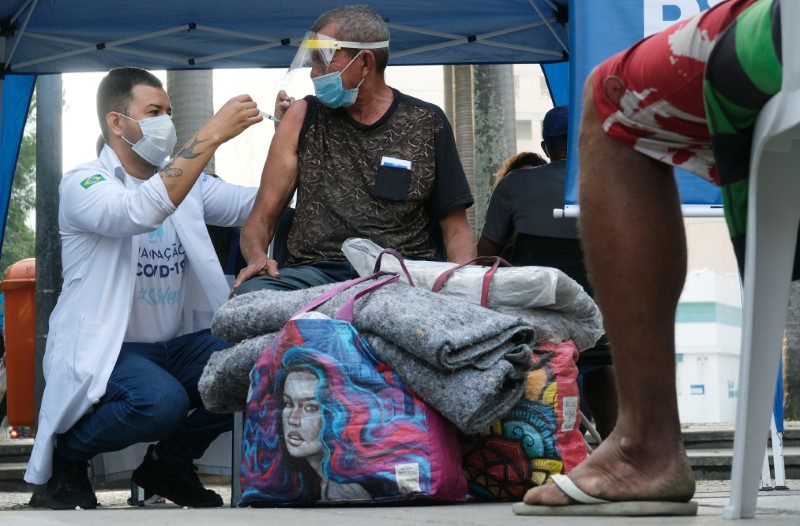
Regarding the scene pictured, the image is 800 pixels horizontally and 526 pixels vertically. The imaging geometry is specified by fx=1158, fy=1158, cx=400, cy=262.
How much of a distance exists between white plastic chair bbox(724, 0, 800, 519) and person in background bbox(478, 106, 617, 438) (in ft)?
9.03

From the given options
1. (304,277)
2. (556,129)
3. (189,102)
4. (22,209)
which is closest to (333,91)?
(304,277)

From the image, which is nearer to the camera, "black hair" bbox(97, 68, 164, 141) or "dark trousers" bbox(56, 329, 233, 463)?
"dark trousers" bbox(56, 329, 233, 463)

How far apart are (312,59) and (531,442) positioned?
1727mm

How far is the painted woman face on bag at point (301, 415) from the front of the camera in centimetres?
277

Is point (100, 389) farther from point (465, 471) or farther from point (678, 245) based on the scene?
point (678, 245)

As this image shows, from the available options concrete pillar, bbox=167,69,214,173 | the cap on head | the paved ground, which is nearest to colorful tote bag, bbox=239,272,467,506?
the paved ground

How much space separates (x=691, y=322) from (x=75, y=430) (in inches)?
958

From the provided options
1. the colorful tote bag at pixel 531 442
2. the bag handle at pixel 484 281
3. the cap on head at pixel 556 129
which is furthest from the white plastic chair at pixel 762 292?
the cap on head at pixel 556 129

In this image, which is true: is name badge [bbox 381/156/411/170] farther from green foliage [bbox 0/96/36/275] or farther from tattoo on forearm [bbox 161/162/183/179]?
green foliage [bbox 0/96/36/275]

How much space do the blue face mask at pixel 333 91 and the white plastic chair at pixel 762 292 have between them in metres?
2.35

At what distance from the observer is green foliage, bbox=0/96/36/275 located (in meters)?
31.2

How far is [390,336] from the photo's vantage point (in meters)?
2.77

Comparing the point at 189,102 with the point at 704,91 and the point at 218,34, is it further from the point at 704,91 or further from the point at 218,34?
the point at 704,91

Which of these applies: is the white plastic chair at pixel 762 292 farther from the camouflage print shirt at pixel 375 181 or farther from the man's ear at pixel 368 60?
the man's ear at pixel 368 60
